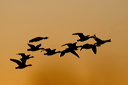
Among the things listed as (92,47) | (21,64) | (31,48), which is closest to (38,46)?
(31,48)

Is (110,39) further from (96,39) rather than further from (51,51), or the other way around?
(51,51)

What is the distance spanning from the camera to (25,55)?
66.4m

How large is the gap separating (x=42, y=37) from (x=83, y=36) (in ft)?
24.4

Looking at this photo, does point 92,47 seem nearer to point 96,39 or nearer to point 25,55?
point 96,39

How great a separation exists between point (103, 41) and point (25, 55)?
50.9 feet

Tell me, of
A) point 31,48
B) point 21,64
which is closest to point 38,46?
point 31,48

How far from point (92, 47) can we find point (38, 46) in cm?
1018

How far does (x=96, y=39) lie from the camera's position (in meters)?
63.0

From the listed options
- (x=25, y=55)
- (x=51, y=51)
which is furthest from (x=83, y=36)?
(x=25, y=55)

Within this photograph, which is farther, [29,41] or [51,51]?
[51,51]

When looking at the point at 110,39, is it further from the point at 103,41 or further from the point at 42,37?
the point at 42,37

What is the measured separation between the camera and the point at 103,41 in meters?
62.6

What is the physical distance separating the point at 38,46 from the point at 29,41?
3.80m

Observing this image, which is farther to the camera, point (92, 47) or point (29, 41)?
point (92, 47)
